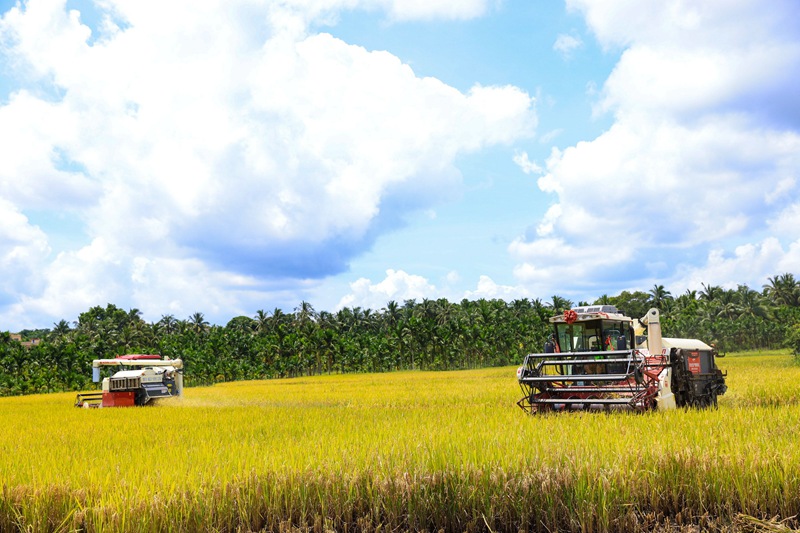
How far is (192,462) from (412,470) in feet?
8.37

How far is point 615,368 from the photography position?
15.4 m

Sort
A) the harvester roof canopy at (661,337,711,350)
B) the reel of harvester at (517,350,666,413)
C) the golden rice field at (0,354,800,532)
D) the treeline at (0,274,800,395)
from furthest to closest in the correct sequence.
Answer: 1. the treeline at (0,274,800,395)
2. the harvester roof canopy at (661,337,711,350)
3. the reel of harvester at (517,350,666,413)
4. the golden rice field at (0,354,800,532)

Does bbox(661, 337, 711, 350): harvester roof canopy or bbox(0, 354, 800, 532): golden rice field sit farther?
bbox(661, 337, 711, 350): harvester roof canopy

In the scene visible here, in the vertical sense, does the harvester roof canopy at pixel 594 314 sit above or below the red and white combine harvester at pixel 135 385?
above

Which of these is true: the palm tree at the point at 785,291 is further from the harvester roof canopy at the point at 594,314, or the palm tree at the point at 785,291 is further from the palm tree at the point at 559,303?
the harvester roof canopy at the point at 594,314

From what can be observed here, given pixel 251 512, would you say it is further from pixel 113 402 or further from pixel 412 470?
pixel 113 402

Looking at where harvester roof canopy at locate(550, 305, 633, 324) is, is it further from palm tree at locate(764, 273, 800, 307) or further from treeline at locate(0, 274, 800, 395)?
palm tree at locate(764, 273, 800, 307)

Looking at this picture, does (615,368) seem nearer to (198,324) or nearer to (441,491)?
(441,491)

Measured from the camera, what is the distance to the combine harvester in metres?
12.0

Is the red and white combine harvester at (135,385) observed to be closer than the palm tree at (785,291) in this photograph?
Yes

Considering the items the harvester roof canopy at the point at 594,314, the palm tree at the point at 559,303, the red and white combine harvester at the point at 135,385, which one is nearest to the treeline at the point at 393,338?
the palm tree at the point at 559,303

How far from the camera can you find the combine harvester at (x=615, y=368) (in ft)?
39.4

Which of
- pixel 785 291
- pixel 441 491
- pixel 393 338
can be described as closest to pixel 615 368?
pixel 441 491

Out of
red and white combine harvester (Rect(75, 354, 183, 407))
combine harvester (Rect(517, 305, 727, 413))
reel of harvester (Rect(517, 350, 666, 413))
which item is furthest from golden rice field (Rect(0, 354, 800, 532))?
red and white combine harvester (Rect(75, 354, 183, 407))
